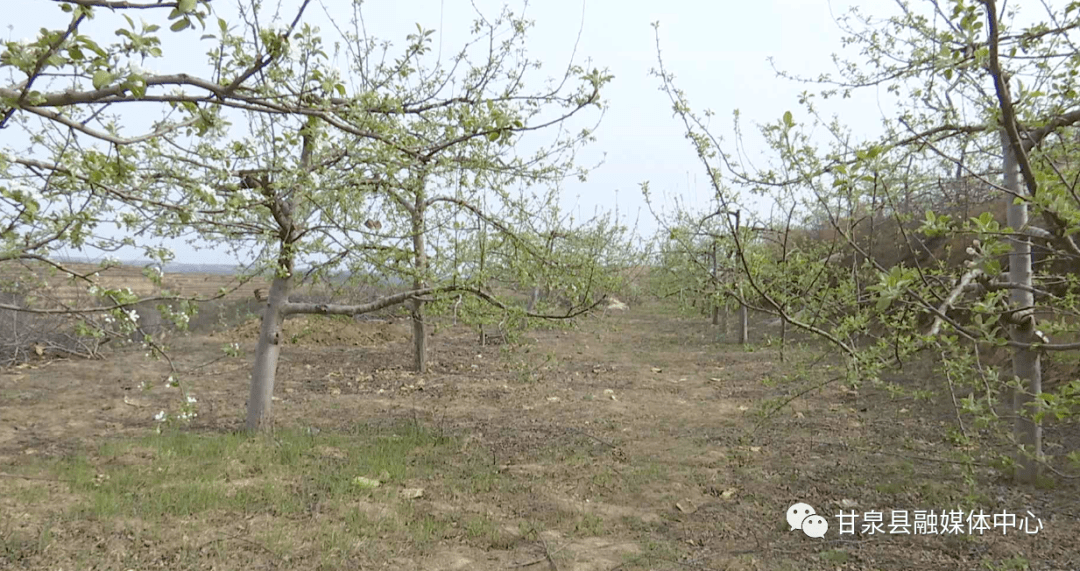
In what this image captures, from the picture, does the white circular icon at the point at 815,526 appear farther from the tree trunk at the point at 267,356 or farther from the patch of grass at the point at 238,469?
the tree trunk at the point at 267,356

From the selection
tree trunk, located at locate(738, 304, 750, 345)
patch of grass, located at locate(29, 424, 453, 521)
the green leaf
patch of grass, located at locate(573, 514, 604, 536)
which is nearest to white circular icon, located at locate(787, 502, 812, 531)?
patch of grass, located at locate(573, 514, 604, 536)

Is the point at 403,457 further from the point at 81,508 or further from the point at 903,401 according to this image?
the point at 903,401

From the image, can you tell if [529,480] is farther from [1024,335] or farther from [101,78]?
[101,78]

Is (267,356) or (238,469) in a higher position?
(267,356)

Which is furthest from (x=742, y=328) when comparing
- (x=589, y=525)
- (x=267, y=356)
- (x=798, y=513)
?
(x=267, y=356)

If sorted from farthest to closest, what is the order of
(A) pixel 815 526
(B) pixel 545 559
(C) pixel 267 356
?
(C) pixel 267 356 < (A) pixel 815 526 < (B) pixel 545 559

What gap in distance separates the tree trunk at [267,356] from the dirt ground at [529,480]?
0.32 metres

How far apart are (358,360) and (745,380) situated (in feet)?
22.6

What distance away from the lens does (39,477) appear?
5012mm

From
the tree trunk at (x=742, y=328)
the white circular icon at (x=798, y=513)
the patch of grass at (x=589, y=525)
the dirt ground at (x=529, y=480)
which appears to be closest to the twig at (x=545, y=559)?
the dirt ground at (x=529, y=480)

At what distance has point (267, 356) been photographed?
6.30 metres

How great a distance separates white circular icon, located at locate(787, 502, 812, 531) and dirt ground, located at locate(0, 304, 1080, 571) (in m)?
0.08

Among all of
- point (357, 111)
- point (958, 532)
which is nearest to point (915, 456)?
point (958, 532)

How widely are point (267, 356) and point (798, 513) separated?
510 centimetres
